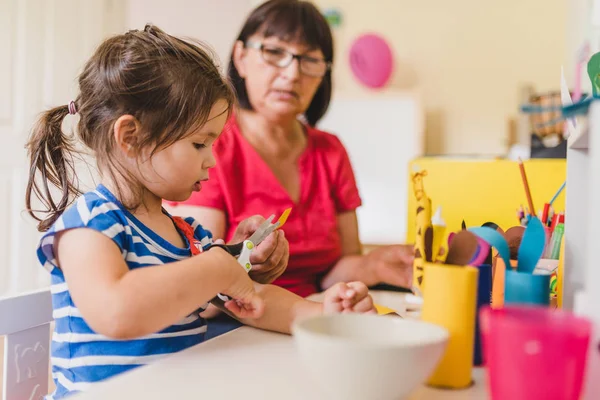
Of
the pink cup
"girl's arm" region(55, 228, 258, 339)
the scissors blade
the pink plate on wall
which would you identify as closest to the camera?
the pink cup

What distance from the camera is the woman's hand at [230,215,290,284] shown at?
97 centimetres

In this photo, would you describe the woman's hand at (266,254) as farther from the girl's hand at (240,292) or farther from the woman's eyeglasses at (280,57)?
the woman's eyeglasses at (280,57)

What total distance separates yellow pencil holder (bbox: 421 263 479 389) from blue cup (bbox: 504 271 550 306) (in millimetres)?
83

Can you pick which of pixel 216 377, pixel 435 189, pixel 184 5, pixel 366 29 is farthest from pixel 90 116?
pixel 366 29

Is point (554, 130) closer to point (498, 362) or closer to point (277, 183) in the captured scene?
point (277, 183)

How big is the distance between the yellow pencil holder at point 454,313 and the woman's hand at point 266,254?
427mm

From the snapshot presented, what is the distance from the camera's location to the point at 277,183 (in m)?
1.35

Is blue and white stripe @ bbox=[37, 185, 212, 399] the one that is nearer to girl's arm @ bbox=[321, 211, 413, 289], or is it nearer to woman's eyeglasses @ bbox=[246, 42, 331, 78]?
girl's arm @ bbox=[321, 211, 413, 289]

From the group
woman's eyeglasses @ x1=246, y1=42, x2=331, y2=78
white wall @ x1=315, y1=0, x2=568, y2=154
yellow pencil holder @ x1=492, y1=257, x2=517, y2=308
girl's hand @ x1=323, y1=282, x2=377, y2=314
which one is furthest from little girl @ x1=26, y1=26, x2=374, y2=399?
white wall @ x1=315, y1=0, x2=568, y2=154

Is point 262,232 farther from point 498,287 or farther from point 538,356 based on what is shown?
point 538,356

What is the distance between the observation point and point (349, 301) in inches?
31.9

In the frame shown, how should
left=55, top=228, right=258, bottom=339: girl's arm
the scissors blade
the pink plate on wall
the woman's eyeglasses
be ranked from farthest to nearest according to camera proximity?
1. the pink plate on wall
2. the woman's eyeglasses
3. the scissors blade
4. left=55, top=228, right=258, bottom=339: girl's arm

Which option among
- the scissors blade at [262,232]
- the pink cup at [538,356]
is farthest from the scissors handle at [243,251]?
the pink cup at [538,356]

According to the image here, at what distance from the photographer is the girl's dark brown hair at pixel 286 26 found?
4.55 feet
